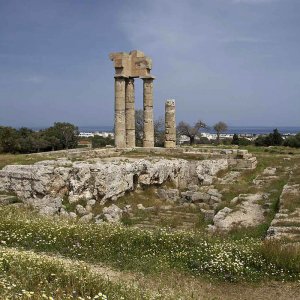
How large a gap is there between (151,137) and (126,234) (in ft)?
68.2

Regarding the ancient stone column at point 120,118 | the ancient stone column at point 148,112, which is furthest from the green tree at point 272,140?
the ancient stone column at point 120,118

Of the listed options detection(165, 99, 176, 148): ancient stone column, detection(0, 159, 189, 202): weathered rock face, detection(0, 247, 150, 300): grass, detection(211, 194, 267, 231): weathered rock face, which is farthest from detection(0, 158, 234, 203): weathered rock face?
detection(165, 99, 176, 148): ancient stone column

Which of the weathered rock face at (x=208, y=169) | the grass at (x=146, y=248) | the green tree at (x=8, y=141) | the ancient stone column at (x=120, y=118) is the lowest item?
the grass at (x=146, y=248)

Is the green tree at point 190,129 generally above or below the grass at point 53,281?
above

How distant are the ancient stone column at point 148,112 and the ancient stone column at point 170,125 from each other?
1.27m

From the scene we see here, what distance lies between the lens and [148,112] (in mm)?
31906

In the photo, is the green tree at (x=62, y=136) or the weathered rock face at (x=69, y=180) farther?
the green tree at (x=62, y=136)

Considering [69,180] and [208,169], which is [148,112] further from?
[69,180]

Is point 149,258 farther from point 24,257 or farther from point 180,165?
point 180,165

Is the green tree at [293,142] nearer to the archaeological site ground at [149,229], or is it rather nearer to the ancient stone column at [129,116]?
the archaeological site ground at [149,229]

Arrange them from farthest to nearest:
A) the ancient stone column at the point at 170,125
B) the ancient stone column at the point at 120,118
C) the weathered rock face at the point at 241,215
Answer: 1. the ancient stone column at the point at 170,125
2. the ancient stone column at the point at 120,118
3. the weathered rock face at the point at 241,215

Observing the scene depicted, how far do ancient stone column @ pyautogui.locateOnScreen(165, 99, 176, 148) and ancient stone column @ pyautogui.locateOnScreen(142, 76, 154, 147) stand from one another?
1.27 m

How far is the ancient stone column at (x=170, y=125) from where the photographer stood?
1260 inches

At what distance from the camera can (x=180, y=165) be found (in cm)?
2405
